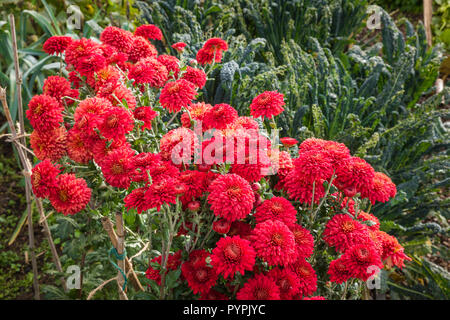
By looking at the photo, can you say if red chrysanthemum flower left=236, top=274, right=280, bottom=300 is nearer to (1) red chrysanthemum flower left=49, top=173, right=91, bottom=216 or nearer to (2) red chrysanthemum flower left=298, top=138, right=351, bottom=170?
(2) red chrysanthemum flower left=298, top=138, right=351, bottom=170

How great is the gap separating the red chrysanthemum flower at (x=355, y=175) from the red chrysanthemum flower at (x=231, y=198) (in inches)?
8.9

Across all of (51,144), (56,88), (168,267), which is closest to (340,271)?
(168,267)

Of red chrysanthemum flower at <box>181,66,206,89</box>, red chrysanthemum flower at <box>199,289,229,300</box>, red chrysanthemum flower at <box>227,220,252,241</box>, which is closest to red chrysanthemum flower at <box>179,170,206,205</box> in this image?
red chrysanthemum flower at <box>227,220,252,241</box>

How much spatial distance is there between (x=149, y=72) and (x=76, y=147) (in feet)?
0.94

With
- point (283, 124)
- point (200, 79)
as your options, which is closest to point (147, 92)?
point (200, 79)

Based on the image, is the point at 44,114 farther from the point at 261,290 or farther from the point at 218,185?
the point at 261,290

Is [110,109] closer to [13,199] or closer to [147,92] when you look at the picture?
[147,92]

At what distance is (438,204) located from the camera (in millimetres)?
1707

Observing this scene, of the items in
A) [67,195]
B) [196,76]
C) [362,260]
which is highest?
[196,76]

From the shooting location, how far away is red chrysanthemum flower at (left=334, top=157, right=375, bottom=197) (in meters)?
0.85

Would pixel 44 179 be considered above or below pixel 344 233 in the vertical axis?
above

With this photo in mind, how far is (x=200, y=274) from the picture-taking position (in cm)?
80
